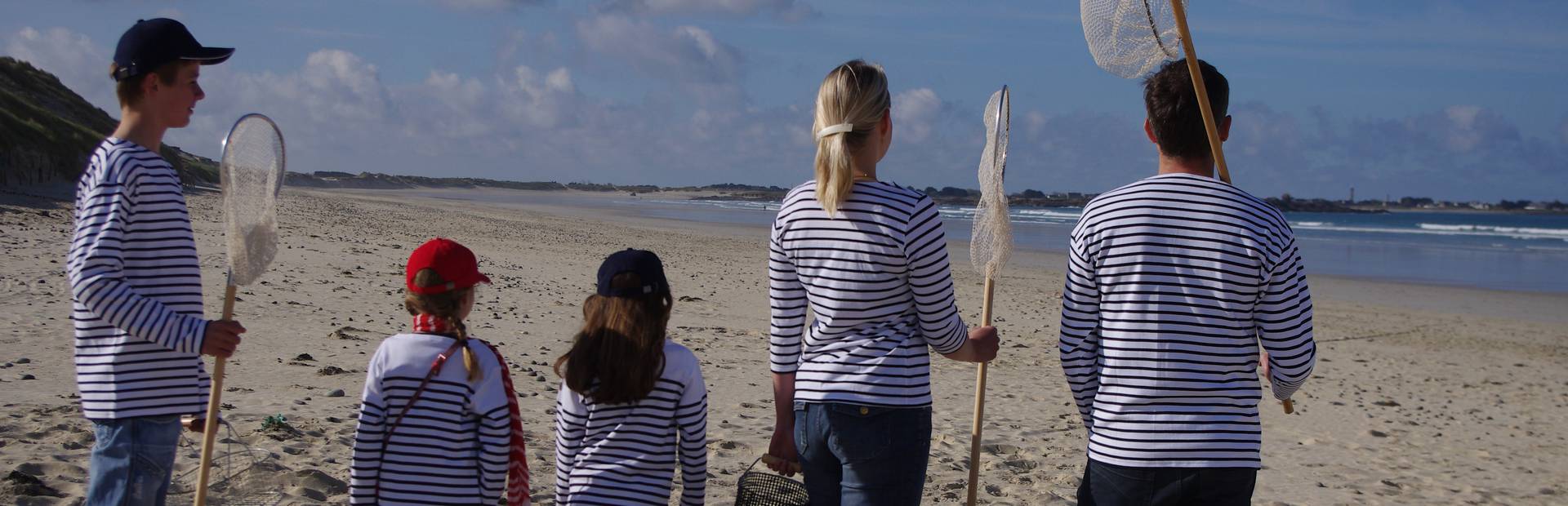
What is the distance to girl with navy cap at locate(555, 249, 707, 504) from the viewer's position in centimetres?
275

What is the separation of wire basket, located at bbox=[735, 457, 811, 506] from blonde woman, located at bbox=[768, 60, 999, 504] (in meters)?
0.60

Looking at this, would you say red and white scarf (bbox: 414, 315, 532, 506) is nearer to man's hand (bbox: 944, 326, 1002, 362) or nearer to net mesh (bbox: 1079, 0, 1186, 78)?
man's hand (bbox: 944, 326, 1002, 362)

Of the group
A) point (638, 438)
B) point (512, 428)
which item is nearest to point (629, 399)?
point (638, 438)

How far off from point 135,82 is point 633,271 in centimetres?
129

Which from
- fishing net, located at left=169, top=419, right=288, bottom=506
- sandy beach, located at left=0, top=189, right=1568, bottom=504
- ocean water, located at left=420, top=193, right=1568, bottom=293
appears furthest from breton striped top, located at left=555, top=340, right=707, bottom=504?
ocean water, located at left=420, top=193, right=1568, bottom=293

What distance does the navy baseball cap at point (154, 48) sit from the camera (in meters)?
2.68

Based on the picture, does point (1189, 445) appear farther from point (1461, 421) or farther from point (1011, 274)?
point (1011, 274)

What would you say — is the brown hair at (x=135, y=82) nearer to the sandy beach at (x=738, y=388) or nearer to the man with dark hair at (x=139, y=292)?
the man with dark hair at (x=139, y=292)

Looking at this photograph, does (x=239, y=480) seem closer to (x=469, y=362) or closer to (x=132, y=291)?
(x=132, y=291)

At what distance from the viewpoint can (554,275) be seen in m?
14.3

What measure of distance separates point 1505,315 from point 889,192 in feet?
54.5

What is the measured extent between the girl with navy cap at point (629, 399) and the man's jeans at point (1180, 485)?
1.04m

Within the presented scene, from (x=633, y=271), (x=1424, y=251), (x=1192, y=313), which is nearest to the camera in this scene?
(x=1192, y=313)

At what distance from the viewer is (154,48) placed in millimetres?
2695
